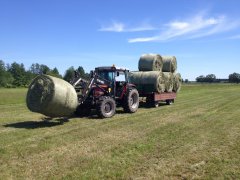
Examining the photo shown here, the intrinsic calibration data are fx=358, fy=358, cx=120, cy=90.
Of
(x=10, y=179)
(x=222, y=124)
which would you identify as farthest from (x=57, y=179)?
(x=222, y=124)

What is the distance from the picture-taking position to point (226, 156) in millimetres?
7195

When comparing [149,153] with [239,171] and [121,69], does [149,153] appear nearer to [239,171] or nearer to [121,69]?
[239,171]

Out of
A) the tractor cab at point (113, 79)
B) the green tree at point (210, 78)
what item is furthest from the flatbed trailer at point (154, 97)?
the green tree at point (210, 78)

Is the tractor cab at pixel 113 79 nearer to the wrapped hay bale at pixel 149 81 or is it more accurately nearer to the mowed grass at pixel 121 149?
the mowed grass at pixel 121 149

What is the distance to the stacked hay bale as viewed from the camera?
18.7 m

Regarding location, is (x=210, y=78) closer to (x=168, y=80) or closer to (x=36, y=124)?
(x=168, y=80)

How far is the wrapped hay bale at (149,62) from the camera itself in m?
20.1

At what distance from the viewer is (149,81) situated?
61.3 feet

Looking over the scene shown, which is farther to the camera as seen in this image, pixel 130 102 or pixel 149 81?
pixel 149 81

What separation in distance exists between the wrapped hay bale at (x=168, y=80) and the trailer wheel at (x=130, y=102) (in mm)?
3630

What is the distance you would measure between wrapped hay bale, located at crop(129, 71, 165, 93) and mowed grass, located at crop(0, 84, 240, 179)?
633cm

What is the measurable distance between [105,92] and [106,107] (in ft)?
2.83

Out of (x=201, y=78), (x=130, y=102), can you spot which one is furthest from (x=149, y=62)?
(x=201, y=78)

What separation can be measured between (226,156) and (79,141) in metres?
3.50
